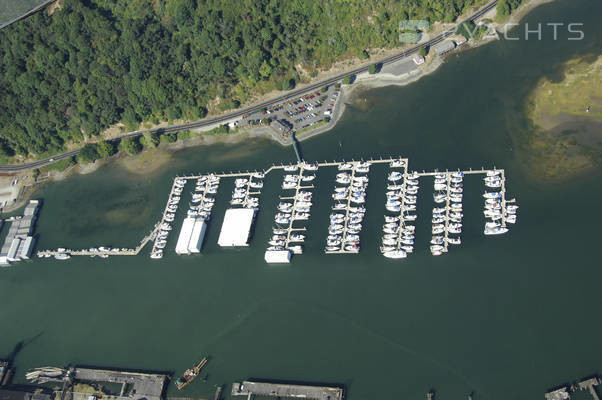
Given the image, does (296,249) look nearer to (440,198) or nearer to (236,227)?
(236,227)

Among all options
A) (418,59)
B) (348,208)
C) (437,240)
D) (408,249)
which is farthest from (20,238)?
(418,59)

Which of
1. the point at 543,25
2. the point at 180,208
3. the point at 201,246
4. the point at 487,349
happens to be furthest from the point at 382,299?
the point at 543,25

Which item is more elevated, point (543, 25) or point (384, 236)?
point (543, 25)

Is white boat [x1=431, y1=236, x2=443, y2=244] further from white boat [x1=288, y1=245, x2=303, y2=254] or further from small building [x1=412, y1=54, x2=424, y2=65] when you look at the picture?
small building [x1=412, y1=54, x2=424, y2=65]

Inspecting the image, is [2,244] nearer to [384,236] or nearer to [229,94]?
[229,94]

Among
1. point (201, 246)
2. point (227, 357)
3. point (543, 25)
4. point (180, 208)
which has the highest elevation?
point (543, 25)

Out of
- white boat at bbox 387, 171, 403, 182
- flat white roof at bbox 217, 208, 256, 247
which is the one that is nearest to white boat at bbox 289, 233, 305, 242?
flat white roof at bbox 217, 208, 256, 247

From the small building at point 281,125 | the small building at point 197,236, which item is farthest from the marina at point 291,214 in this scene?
the small building at point 197,236
